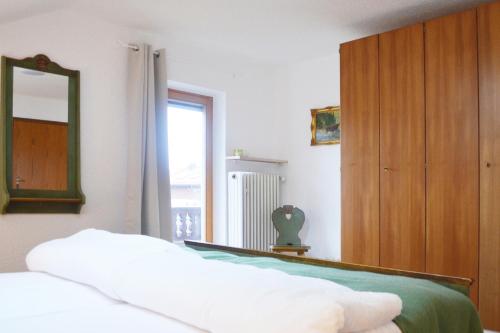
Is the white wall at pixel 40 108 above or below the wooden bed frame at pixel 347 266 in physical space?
above

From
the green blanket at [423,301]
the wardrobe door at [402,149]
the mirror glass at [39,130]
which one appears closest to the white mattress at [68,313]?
the green blanket at [423,301]

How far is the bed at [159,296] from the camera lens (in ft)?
3.91

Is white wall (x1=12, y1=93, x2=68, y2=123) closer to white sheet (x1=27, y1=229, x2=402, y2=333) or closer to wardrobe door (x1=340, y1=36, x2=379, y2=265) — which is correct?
white sheet (x1=27, y1=229, x2=402, y2=333)

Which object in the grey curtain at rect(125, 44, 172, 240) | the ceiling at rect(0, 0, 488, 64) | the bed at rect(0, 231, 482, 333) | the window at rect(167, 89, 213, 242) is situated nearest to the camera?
the bed at rect(0, 231, 482, 333)

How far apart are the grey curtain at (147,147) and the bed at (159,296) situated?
1.57 metres

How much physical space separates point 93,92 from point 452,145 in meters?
2.61

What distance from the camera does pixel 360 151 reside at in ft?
12.2

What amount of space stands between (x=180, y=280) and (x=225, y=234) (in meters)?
3.27

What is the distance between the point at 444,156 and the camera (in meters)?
3.25

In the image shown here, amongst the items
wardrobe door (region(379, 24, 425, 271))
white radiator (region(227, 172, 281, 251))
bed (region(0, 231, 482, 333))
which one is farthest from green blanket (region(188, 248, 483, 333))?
white radiator (region(227, 172, 281, 251))

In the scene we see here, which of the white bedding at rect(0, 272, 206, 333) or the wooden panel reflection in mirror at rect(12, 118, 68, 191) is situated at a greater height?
the wooden panel reflection in mirror at rect(12, 118, 68, 191)

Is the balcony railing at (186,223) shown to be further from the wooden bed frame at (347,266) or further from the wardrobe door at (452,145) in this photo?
the wardrobe door at (452,145)

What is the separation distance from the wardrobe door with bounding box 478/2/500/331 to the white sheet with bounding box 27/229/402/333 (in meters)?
2.10

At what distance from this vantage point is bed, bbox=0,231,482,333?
1.19m
